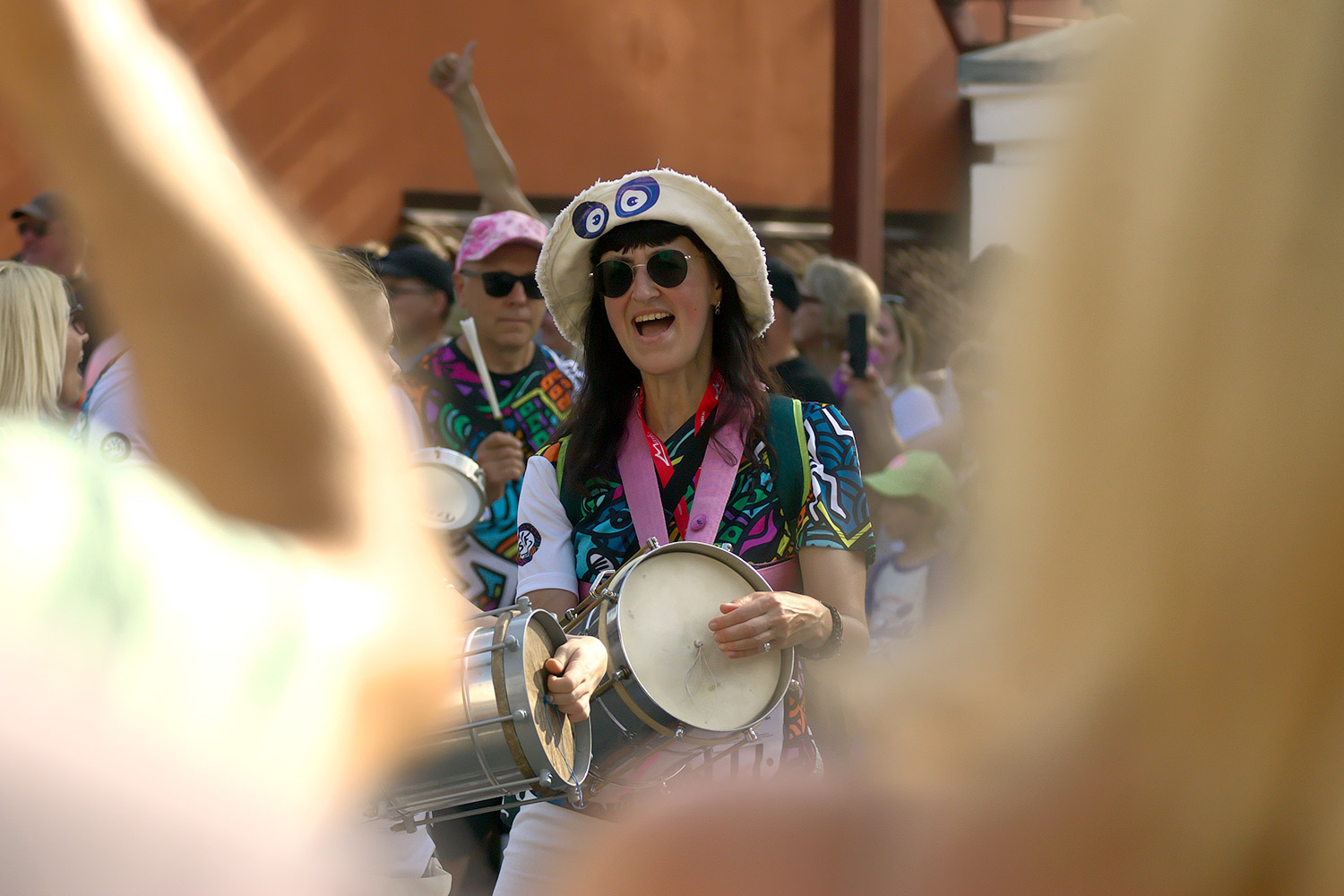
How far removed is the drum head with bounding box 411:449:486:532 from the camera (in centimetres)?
341

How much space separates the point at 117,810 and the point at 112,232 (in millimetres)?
265

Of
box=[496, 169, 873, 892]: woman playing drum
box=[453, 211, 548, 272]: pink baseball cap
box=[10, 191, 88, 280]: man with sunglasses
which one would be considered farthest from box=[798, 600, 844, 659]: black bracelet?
box=[10, 191, 88, 280]: man with sunglasses

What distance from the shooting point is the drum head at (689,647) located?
237 cm

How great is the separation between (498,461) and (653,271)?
4.02 ft

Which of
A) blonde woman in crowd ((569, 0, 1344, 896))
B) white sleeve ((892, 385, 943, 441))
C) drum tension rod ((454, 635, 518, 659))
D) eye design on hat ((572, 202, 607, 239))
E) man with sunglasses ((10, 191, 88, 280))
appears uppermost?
blonde woman in crowd ((569, 0, 1344, 896))

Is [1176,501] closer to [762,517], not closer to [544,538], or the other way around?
[762,517]

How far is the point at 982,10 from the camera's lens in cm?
1206

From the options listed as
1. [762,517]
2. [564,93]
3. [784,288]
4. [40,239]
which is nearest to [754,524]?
[762,517]

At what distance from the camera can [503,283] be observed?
4.21 metres

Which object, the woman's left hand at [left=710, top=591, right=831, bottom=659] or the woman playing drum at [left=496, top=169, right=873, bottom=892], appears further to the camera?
the woman playing drum at [left=496, top=169, right=873, bottom=892]

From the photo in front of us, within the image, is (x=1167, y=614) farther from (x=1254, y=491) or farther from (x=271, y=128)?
(x=271, y=128)

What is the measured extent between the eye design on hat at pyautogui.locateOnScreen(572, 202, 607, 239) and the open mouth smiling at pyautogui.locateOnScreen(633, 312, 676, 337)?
0.68 ft

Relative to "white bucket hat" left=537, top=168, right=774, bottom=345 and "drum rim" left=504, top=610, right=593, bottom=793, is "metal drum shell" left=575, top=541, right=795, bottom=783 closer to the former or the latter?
"drum rim" left=504, top=610, right=593, bottom=793

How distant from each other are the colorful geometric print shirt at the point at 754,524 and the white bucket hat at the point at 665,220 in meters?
0.34
